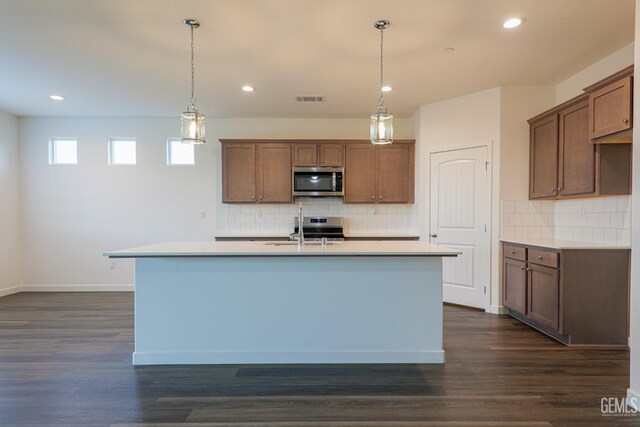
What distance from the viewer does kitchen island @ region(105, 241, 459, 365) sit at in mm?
2611

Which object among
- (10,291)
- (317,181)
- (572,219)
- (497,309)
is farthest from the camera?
(10,291)

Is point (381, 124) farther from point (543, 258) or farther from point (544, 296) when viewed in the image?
point (544, 296)

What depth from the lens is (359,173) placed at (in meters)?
4.92

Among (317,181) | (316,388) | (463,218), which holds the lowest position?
(316,388)

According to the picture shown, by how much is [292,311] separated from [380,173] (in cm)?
291

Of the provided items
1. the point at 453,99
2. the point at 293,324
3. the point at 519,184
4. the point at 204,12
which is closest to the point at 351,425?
the point at 293,324

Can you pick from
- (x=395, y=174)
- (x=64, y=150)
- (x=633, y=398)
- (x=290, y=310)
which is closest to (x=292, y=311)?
(x=290, y=310)

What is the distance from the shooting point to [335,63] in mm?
3275

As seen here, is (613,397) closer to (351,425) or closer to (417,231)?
(351,425)

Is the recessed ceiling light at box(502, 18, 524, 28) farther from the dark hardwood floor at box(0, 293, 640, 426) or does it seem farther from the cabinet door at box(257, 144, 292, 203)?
the cabinet door at box(257, 144, 292, 203)

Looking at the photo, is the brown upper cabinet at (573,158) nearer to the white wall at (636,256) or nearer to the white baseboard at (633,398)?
the white wall at (636,256)

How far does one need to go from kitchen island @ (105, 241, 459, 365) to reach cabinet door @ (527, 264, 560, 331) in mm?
1288

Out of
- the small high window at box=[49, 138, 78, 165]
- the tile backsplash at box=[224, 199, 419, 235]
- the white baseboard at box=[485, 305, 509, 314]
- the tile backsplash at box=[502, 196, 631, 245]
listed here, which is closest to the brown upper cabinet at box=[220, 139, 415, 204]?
the tile backsplash at box=[224, 199, 419, 235]

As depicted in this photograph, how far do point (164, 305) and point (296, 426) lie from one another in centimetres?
141
